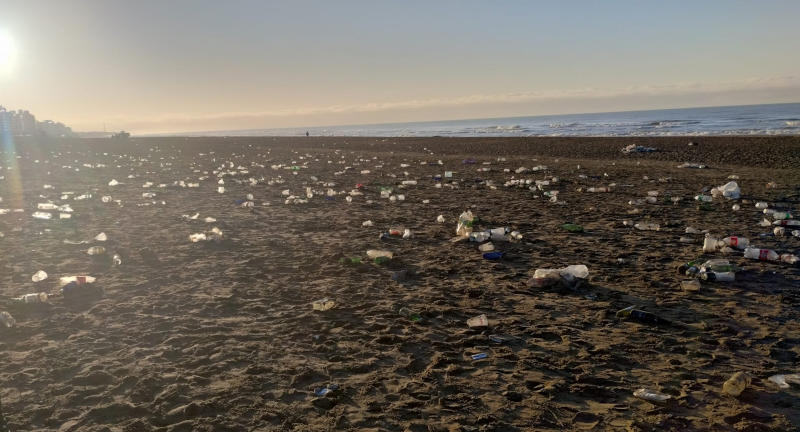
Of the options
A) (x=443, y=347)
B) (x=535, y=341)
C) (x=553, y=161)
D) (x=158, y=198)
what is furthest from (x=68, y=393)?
(x=553, y=161)

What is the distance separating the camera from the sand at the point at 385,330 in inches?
104

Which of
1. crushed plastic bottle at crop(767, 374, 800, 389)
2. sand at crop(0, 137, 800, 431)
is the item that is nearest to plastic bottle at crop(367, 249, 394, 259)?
sand at crop(0, 137, 800, 431)

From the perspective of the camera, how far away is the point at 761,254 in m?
5.24

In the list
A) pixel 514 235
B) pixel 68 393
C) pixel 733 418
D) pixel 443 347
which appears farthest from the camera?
pixel 514 235

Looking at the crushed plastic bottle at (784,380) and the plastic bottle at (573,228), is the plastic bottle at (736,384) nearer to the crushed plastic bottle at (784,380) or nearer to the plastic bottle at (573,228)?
the crushed plastic bottle at (784,380)

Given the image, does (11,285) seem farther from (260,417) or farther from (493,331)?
(493,331)

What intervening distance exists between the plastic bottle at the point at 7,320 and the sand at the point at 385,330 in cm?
10

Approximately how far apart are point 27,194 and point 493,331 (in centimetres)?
1206

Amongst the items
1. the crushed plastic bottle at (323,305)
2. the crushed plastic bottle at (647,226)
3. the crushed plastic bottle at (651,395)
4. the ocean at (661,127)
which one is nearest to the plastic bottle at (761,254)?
the crushed plastic bottle at (647,226)

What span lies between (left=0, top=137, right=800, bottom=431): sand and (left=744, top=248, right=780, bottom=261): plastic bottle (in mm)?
114

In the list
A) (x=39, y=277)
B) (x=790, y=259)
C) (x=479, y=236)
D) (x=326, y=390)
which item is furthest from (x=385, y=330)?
(x=790, y=259)

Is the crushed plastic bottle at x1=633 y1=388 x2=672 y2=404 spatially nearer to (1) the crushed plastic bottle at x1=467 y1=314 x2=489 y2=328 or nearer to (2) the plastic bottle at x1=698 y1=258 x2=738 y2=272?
(1) the crushed plastic bottle at x1=467 y1=314 x2=489 y2=328

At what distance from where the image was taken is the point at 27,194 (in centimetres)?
1083

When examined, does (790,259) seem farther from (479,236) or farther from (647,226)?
(479,236)
